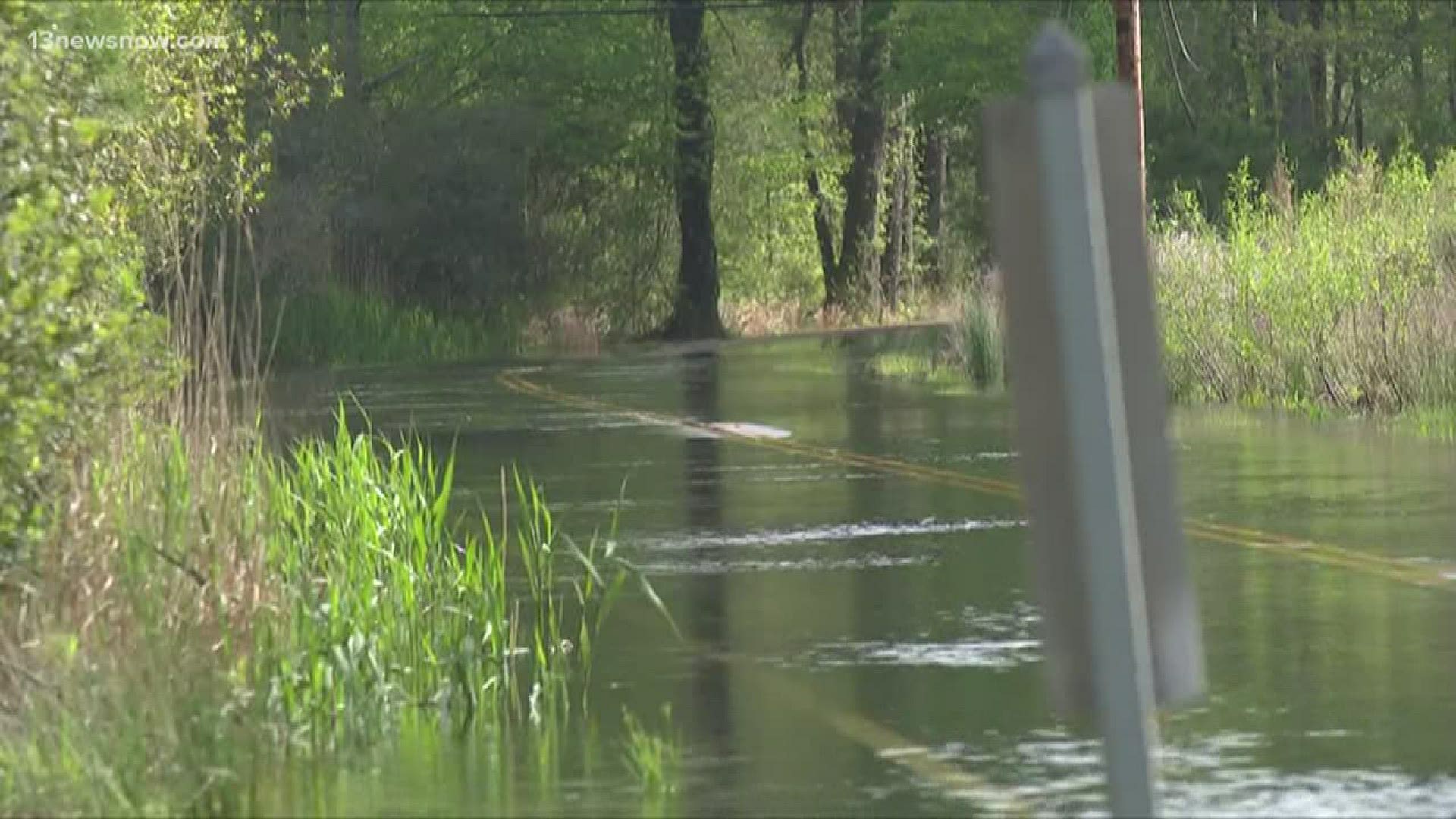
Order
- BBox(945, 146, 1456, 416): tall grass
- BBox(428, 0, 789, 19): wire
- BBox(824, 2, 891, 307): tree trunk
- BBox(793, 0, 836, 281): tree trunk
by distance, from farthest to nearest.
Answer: BBox(793, 0, 836, 281): tree trunk < BBox(824, 2, 891, 307): tree trunk < BBox(428, 0, 789, 19): wire < BBox(945, 146, 1456, 416): tall grass

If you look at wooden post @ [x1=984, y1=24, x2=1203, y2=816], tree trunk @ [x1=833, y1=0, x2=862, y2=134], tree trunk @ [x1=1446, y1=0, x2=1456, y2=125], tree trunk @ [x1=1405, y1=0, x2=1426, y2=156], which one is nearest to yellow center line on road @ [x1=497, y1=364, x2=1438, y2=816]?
wooden post @ [x1=984, y1=24, x2=1203, y2=816]

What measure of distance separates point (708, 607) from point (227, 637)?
4.71m

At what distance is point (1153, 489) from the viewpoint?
6.54 metres

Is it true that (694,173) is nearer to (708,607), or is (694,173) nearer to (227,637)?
(708,607)

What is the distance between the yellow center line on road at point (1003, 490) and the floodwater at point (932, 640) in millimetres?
62

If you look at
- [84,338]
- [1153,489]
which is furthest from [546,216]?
[1153,489]

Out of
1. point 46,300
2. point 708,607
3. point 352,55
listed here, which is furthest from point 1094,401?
point 352,55

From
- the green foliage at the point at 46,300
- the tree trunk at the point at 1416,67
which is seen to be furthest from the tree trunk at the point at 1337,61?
the green foliage at the point at 46,300

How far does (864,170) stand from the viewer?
256ft

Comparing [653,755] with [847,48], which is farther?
[847,48]

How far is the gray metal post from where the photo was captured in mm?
6090

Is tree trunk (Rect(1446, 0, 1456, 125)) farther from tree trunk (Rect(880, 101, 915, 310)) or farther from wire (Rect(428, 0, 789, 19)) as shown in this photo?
wire (Rect(428, 0, 789, 19))

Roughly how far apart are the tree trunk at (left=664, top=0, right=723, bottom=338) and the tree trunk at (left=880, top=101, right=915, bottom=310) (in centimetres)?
1337

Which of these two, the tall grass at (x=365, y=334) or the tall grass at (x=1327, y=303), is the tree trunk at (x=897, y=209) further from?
the tall grass at (x=1327, y=303)
